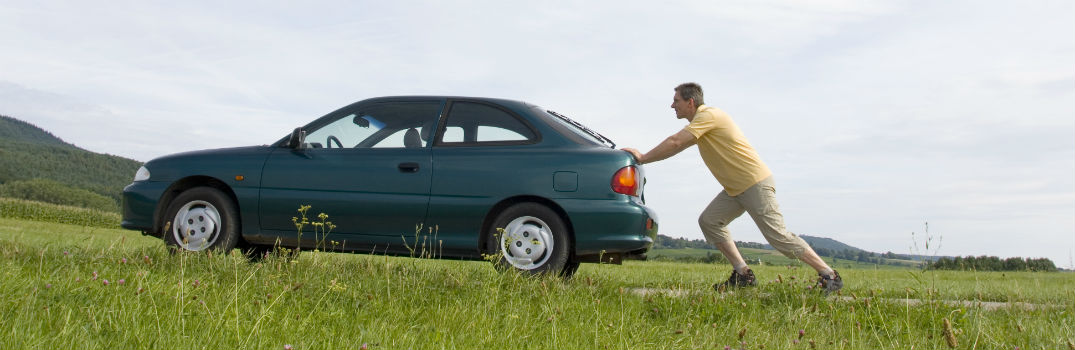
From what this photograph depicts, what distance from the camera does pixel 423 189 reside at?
621 centimetres

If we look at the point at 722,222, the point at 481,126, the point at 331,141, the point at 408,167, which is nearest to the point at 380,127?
the point at 331,141

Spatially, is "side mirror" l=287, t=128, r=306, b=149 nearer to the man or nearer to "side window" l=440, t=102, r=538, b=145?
"side window" l=440, t=102, r=538, b=145

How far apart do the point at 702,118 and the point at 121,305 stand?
14.3ft

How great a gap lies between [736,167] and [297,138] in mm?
3657

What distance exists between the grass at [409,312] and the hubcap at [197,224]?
500 millimetres

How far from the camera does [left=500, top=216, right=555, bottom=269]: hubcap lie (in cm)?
596

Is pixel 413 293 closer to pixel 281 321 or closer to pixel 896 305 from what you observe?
pixel 281 321

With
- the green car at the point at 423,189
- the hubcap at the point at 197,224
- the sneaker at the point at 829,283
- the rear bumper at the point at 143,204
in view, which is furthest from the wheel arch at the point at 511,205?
the rear bumper at the point at 143,204

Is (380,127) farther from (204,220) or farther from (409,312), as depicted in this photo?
(409,312)

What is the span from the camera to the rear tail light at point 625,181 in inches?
234

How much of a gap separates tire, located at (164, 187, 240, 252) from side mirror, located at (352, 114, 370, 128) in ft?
4.19

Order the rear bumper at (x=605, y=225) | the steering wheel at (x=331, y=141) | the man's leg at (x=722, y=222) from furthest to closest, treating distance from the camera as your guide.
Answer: the man's leg at (x=722, y=222) → the steering wheel at (x=331, y=141) → the rear bumper at (x=605, y=225)

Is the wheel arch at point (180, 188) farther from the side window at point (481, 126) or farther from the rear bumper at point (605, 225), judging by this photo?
the rear bumper at point (605, 225)

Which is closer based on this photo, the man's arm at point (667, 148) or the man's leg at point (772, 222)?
the man's arm at point (667, 148)
